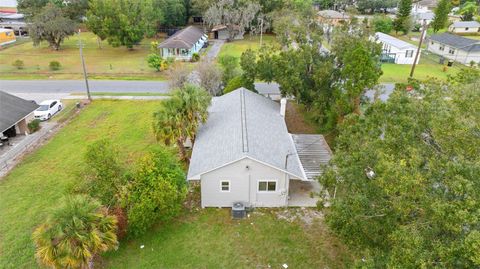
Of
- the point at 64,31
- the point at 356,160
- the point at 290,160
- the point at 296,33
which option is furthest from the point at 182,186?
the point at 64,31

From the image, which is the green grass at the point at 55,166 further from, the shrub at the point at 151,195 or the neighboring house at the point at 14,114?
the shrub at the point at 151,195

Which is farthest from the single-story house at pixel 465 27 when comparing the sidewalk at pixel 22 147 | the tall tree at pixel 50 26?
the sidewalk at pixel 22 147

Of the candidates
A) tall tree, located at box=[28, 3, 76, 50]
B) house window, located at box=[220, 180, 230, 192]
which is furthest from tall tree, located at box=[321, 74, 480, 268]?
tall tree, located at box=[28, 3, 76, 50]

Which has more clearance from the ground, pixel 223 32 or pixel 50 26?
pixel 50 26

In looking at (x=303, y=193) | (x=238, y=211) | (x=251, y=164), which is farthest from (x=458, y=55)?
(x=238, y=211)

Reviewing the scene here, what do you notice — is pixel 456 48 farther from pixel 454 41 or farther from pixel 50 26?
pixel 50 26

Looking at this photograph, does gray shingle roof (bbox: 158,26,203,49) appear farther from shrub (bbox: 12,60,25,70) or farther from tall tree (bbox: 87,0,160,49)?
shrub (bbox: 12,60,25,70)

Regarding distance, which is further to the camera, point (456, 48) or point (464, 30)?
point (464, 30)
